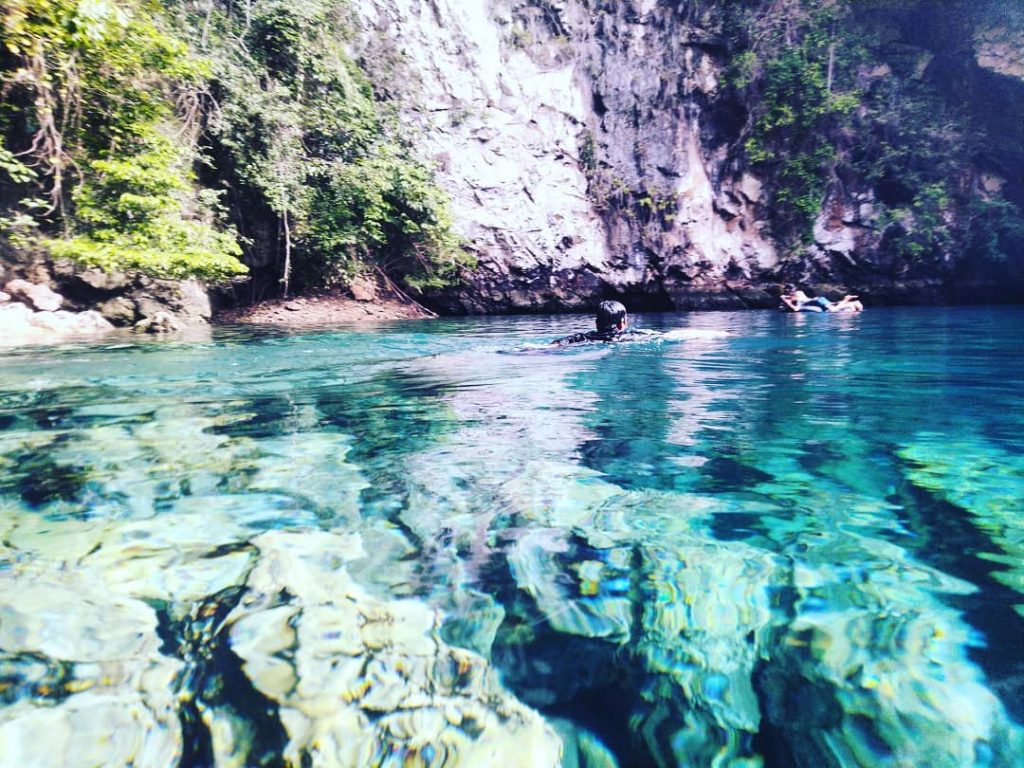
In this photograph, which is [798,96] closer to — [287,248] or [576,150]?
[576,150]

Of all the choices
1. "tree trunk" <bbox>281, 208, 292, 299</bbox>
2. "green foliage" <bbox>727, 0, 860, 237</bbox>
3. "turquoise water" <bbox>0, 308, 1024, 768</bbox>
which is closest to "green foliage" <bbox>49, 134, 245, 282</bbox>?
"tree trunk" <bbox>281, 208, 292, 299</bbox>

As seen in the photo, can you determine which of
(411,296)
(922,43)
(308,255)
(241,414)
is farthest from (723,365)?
(922,43)

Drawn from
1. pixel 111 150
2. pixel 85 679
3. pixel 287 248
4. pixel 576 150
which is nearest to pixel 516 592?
pixel 85 679

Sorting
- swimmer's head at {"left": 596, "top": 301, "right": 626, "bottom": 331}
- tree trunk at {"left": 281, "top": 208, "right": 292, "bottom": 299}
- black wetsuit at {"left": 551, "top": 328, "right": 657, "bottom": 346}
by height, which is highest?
tree trunk at {"left": 281, "top": 208, "right": 292, "bottom": 299}

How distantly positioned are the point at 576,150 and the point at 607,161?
3.30 feet

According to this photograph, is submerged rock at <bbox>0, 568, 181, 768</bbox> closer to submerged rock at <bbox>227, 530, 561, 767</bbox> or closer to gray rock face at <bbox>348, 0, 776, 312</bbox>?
submerged rock at <bbox>227, 530, 561, 767</bbox>

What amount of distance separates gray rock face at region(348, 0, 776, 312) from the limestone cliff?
0.04 metres

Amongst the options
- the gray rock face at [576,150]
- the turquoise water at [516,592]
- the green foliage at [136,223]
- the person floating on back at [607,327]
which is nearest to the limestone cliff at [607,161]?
the gray rock face at [576,150]

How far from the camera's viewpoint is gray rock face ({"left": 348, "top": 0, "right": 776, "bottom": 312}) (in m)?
15.3

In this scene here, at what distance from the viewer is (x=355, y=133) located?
13.1m

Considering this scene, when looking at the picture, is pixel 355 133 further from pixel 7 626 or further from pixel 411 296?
pixel 7 626

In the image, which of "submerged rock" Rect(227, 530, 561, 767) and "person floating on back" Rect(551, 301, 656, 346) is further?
"person floating on back" Rect(551, 301, 656, 346)

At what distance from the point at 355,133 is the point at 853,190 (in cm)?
1428

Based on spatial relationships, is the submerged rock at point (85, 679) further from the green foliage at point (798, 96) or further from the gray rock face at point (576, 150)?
the green foliage at point (798, 96)
